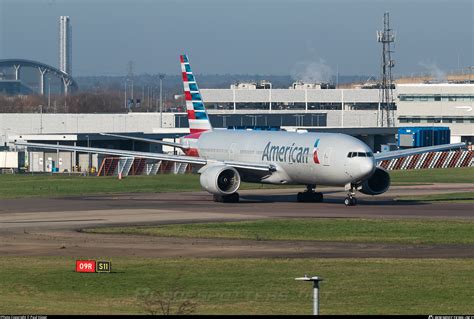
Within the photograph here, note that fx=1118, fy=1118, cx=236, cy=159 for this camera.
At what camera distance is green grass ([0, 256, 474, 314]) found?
90.6 ft

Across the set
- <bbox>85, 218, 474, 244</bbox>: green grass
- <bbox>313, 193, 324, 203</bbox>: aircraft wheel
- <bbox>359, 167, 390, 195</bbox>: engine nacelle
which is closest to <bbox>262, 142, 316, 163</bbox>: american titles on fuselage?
<bbox>313, 193, 324, 203</bbox>: aircraft wheel

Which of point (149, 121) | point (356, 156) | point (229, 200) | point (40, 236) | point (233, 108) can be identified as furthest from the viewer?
point (233, 108)

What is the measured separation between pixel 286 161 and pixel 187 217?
36.5 feet

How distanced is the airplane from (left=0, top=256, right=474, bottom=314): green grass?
2383cm

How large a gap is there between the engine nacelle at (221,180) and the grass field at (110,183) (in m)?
12.9

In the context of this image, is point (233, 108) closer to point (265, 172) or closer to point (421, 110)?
point (421, 110)

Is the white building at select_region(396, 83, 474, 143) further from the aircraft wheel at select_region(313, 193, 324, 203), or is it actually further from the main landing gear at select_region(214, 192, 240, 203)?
the main landing gear at select_region(214, 192, 240, 203)

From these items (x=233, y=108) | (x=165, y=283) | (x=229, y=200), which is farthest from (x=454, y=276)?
(x=233, y=108)

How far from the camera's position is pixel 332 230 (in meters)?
47.8

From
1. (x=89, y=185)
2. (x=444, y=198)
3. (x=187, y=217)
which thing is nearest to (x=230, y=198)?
(x=187, y=217)

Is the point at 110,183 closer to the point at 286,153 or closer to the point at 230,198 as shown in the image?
the point at 230,198

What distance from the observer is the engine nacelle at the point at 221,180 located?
210 ft

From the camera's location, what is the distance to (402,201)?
6700cm

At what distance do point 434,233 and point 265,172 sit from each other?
→ 20293 millimetres
